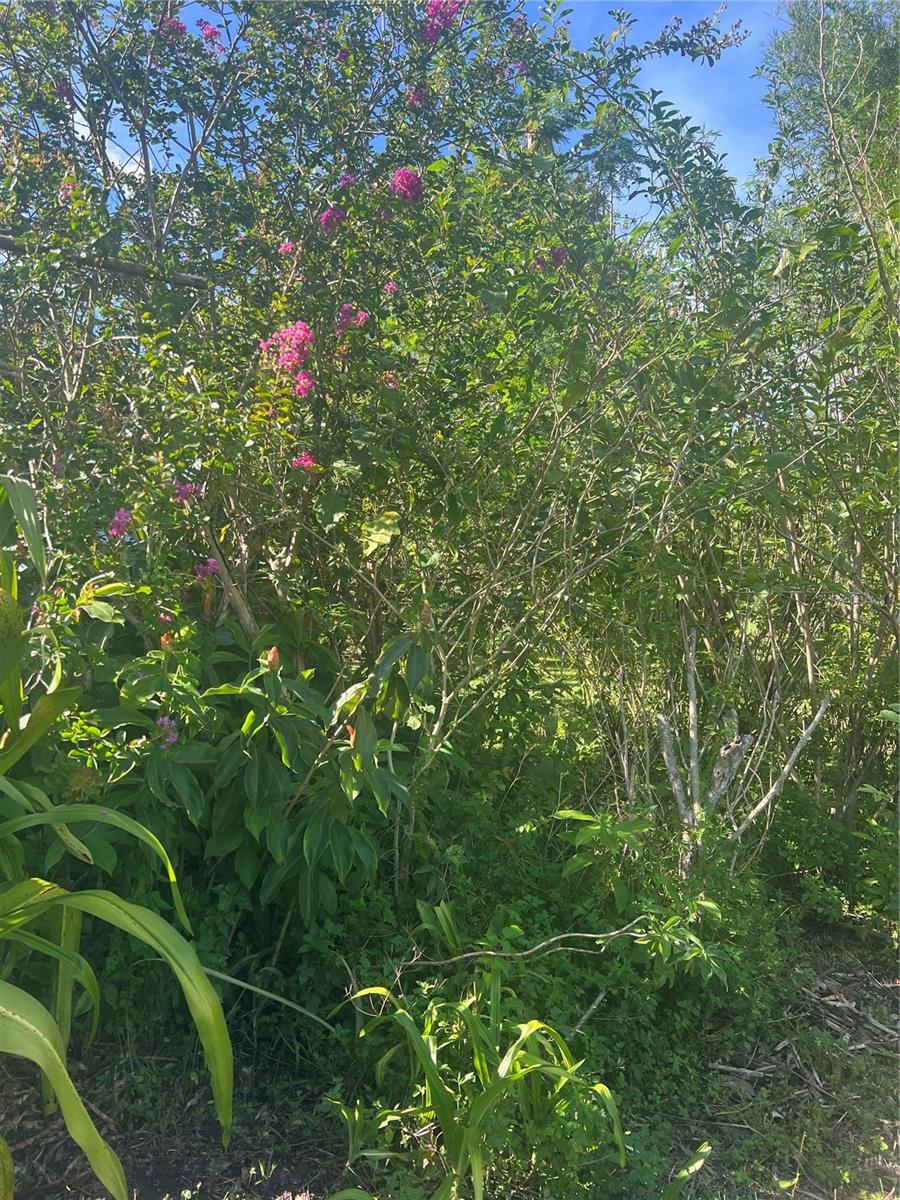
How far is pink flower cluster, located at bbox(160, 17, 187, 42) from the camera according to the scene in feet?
9.16

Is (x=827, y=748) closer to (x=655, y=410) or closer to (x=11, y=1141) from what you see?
(x=655, y=410)

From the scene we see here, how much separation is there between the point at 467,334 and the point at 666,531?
837mm

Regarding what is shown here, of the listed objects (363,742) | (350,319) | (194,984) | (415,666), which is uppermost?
(350,319)

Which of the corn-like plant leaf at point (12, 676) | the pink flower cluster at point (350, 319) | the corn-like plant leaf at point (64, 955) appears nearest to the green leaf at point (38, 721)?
the corn-like plant leaf at point (12, 676)

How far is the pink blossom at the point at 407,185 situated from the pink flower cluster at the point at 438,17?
50 centimetres

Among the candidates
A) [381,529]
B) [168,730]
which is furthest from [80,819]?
[381,529]

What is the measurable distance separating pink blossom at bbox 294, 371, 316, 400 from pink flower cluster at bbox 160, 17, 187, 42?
1205 mm

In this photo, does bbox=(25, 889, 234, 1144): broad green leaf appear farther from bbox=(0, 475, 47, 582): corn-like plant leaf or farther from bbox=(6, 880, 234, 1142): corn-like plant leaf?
bbox=(0, 475, 47, 582): corn-like plant leaf

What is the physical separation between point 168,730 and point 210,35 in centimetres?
217

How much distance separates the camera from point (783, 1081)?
2.48m

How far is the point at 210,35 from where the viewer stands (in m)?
2.84

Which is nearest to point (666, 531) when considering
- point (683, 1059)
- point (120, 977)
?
point (683, 1059)

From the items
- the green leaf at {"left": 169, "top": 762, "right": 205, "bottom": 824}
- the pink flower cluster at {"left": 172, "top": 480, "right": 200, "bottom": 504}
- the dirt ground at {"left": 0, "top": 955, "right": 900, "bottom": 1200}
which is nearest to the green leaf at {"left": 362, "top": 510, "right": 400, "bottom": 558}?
the pink flower cluster at {"left": 172, "top": 480, "right": 200, "bottom": 504}

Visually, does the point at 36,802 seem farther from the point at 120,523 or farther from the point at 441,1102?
the point at 441,1102
